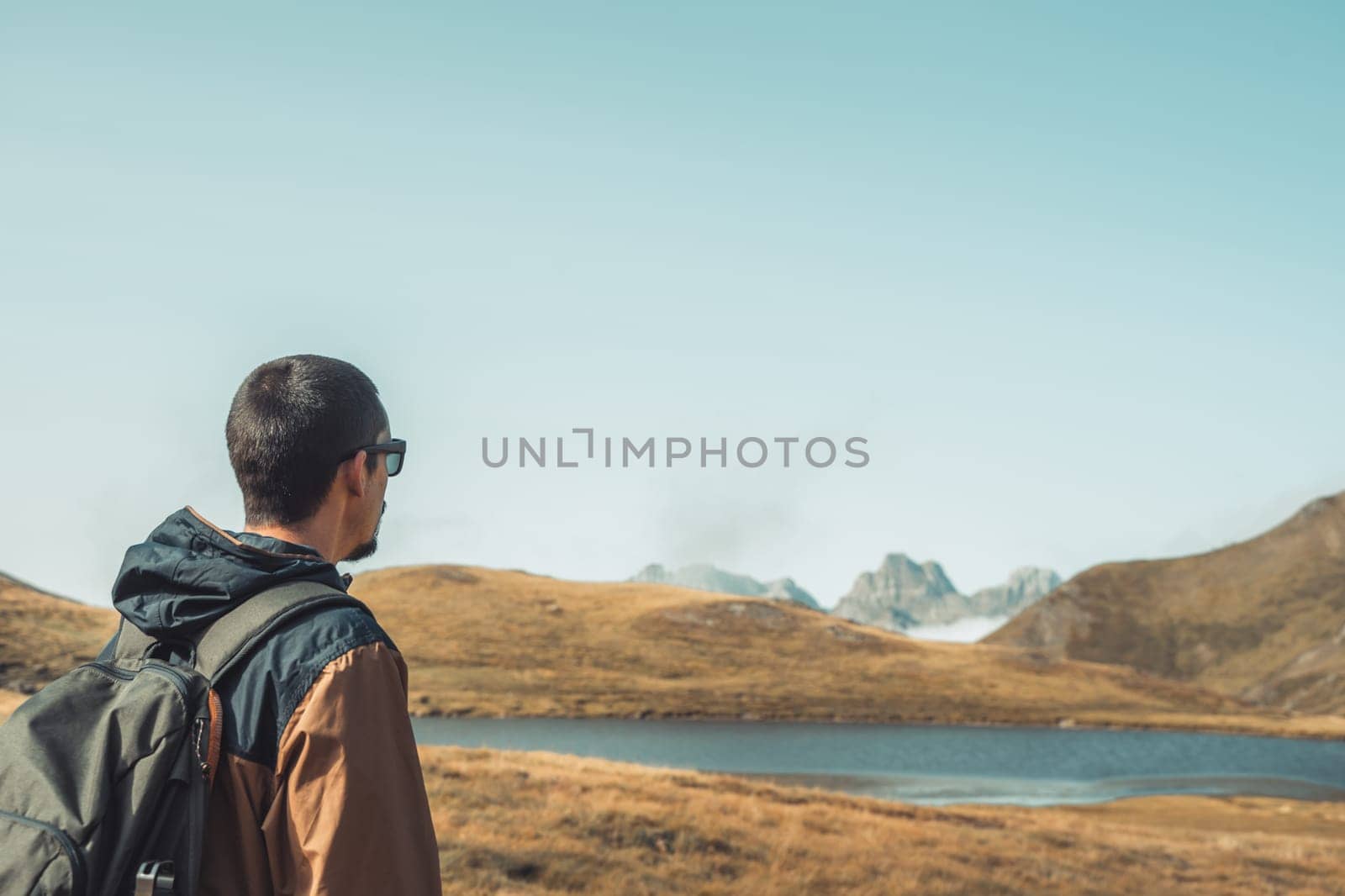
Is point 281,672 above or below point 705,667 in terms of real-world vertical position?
above

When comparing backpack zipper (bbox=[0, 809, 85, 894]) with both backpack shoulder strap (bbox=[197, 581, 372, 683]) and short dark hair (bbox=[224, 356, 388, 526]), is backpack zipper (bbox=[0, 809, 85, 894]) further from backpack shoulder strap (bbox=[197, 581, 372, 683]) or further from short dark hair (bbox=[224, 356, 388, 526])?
short dark hair (bbox=[224, 356, 388, 526])

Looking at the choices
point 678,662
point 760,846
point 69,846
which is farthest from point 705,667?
point 69,846

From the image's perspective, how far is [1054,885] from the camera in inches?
640

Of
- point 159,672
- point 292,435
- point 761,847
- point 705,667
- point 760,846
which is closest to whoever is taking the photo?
point 159,672

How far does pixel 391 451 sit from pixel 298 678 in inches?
30.5

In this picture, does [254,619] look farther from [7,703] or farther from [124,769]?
[7,703]

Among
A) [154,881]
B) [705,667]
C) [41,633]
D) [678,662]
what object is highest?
[41,633]

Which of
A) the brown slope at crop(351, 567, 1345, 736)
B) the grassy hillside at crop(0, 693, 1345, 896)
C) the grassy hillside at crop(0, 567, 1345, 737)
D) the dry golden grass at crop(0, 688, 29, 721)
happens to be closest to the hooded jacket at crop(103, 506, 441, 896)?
the grassy hillside at crop(0, 693, 1345, 896)

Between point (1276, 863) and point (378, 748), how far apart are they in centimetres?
2343

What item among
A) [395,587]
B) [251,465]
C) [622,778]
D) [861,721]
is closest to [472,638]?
[395,587]

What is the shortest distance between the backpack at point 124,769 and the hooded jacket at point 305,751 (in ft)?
0.18

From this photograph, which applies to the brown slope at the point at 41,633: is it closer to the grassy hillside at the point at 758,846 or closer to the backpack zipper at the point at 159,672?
the grassy hillside at the point at 758,846

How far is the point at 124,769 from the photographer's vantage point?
7.76ft

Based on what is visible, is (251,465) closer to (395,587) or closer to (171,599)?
(171,599)
